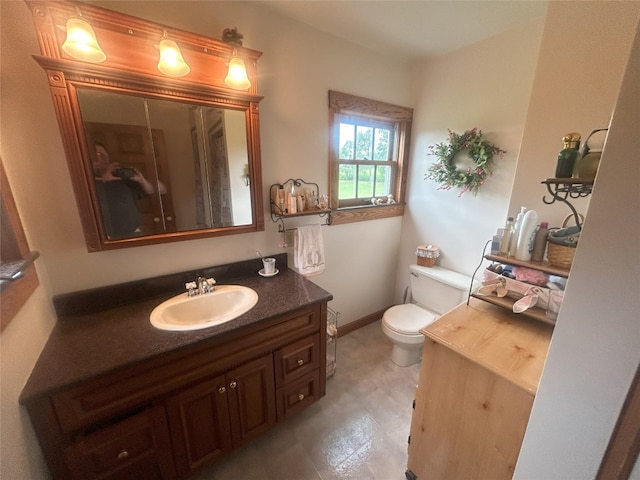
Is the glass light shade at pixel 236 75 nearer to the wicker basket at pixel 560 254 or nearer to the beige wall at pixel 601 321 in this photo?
the beige wall at pixel 601 321

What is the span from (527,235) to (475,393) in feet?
2.25

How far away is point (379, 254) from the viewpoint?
2410mm

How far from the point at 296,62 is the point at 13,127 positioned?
4.58 feet

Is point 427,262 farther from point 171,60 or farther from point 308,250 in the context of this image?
point 171,60

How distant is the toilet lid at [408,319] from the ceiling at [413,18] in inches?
76.9

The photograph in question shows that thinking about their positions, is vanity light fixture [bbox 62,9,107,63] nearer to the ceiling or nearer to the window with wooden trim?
the ceiling

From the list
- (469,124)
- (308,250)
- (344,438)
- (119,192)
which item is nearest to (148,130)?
(119,192)

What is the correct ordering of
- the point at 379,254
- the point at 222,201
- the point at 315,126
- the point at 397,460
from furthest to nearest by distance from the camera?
1. the point at 379,254
2. the point at 315,126
3. the point at 222,201
4. the point at 397,460

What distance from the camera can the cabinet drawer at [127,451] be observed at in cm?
91

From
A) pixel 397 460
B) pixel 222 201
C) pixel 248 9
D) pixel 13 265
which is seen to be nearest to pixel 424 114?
pixel 248 9

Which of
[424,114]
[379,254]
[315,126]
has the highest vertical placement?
[424,114]

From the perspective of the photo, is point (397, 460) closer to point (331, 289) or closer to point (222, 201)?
point (331, 289)

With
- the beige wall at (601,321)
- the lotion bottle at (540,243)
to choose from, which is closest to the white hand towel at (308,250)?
the lotion bottle at (540,243)

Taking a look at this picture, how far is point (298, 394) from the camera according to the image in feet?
4.77
